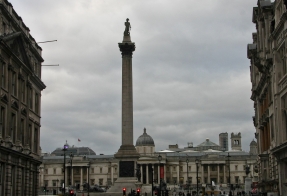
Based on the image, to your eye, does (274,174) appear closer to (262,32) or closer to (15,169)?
(262,32)

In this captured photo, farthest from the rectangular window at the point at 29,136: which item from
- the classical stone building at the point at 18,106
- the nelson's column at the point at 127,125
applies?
the nelson's column at the point at 127,125

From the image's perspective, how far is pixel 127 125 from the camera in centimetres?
9831

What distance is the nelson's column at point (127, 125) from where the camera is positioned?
94.6 meters

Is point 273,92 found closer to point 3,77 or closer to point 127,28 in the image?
point 3,77

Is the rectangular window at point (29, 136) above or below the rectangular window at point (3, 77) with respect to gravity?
below

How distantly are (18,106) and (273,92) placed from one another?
2571cm

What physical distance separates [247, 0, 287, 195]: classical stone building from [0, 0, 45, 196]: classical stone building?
81.5ft

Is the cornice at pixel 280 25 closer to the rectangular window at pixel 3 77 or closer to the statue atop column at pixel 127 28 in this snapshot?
the rectangular window at pixel 3 77

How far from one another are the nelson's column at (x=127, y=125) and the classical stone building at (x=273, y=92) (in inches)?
1144

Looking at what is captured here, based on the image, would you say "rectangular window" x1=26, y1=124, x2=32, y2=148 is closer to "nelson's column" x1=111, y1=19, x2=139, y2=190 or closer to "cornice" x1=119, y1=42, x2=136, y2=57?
"nelson's column" x1=111, y1=19, x2=139, y2=190

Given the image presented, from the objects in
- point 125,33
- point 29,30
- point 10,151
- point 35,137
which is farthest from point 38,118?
point 125,33

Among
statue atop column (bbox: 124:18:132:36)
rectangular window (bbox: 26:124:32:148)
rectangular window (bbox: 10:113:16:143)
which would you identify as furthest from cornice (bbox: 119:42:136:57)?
rectangular window (bbox: 10:113:16:143)

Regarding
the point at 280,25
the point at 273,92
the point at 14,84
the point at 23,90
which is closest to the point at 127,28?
the point at 23,90

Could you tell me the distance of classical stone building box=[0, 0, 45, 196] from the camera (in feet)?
164
